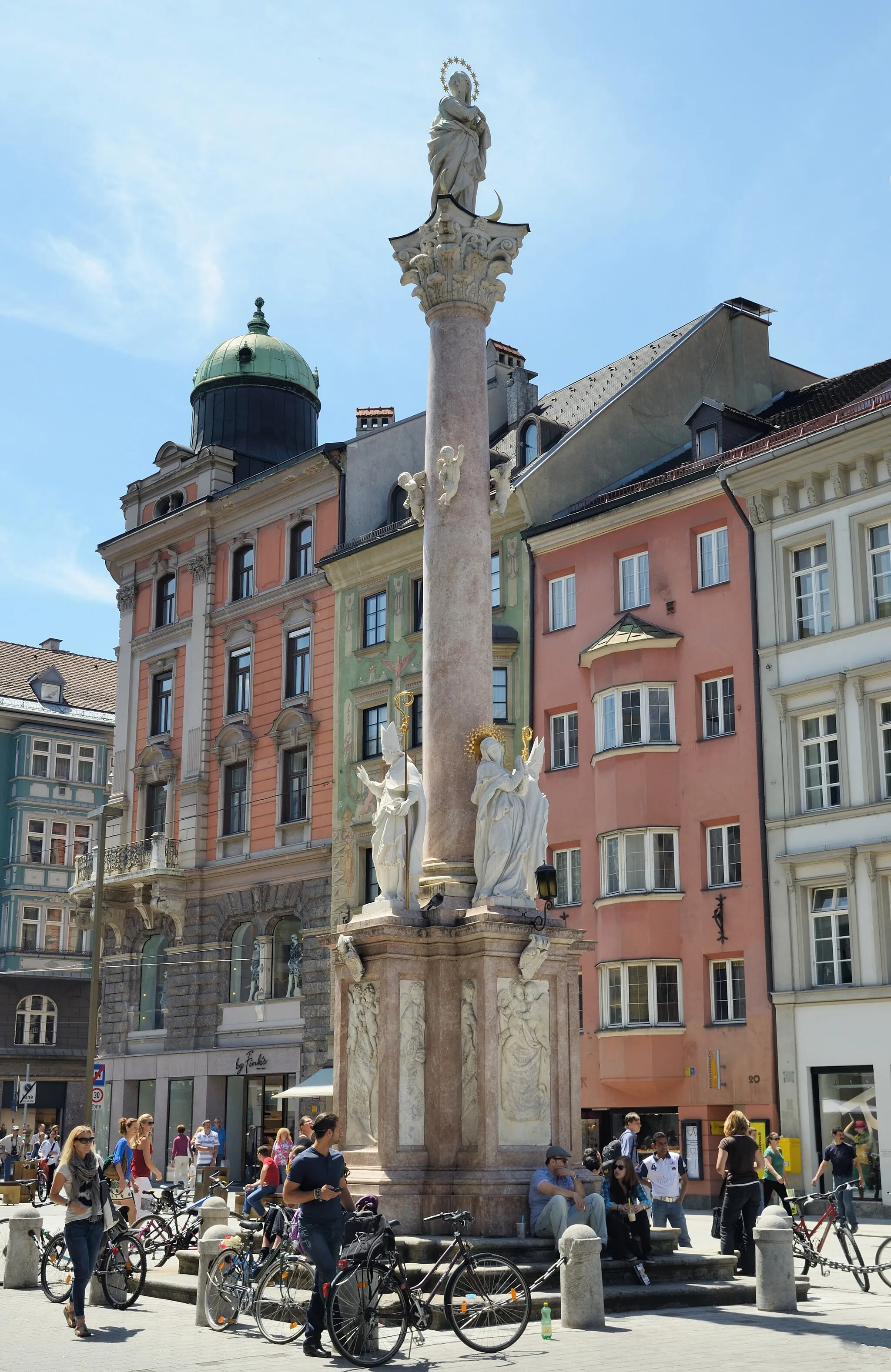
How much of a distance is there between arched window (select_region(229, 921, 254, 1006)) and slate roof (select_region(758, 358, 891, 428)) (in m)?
18.3

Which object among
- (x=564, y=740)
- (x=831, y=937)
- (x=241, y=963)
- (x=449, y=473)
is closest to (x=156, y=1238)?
(x=449, y=473)

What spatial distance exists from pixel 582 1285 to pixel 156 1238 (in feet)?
25.6

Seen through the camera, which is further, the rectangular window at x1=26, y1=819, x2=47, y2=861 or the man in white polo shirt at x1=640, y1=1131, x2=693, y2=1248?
the rectangular window at x1=26, y1=819, x2=47, y2=861

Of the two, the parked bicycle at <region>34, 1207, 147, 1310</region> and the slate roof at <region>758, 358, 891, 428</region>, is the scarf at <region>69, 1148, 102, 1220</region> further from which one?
the slate roof at <region>758, 358, 891, 428</region>

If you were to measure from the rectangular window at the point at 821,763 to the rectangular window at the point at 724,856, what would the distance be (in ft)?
5.86

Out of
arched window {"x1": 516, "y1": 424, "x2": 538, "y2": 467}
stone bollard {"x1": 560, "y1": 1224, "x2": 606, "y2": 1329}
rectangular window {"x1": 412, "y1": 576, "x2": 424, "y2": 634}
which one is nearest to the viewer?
stone bollard {"x1": 560, "y1": 1224, "x2": 606, "y2": 1329}

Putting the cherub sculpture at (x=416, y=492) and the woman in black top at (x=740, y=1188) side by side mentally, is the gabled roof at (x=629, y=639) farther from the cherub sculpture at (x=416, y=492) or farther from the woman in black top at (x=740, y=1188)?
the woman in black top at (x=740, y=1188)

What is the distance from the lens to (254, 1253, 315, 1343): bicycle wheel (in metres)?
13.5

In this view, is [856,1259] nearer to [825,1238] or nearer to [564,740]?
[825,1238]

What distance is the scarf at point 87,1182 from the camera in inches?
556

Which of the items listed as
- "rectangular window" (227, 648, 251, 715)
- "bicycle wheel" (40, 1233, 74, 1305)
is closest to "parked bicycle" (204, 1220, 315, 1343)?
"bicycle wheel" (40, 1233, 74, 1305)

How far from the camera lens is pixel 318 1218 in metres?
12.2

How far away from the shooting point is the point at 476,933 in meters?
16.5

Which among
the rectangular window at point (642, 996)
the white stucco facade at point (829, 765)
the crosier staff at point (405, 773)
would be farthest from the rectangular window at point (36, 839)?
the crosier staff at point (405, 773)
